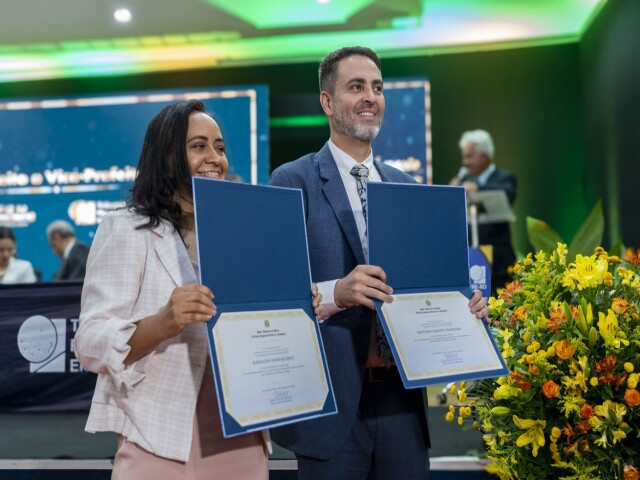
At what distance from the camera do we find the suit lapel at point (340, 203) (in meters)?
1.79

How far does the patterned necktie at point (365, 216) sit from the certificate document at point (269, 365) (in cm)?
29

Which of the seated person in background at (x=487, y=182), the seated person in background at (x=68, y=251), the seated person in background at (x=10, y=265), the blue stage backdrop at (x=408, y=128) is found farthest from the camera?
the blue stage backdrop at (x=408, y=128)

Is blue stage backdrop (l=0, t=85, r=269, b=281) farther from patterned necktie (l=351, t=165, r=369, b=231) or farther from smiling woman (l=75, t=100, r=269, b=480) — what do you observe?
smiling woman (l=75, t=100, r=269, b=480)

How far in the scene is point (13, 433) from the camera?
112 inches

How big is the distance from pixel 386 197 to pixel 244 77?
7.62 metres

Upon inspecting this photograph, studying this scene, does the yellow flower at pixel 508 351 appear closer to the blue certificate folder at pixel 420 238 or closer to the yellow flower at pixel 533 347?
the blue certificate folder at pixel 420 238

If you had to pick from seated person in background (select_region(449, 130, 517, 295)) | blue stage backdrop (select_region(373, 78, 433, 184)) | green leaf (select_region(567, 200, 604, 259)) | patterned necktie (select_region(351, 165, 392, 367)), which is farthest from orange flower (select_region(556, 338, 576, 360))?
blue stage backdrop (select_region(373, 78, 433, 184))

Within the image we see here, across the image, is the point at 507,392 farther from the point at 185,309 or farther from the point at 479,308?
the point at 185,309

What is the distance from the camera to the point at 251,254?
1.47 meters

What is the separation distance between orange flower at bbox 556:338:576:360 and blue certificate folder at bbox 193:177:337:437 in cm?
46

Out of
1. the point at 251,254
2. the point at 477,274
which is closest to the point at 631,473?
the point at 251,254

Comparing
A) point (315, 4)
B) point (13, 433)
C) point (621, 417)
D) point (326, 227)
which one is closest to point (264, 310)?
point (326, 227)

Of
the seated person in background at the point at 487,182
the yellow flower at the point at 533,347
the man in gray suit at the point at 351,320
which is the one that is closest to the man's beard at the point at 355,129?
the man in gray suit at the point at 351,320

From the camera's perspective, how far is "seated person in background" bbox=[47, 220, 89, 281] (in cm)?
661
